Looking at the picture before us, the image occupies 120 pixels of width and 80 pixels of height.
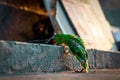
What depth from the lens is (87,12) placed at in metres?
9.33

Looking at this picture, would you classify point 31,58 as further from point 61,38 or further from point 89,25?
point 89,25

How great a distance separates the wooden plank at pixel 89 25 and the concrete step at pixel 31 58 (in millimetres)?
3508

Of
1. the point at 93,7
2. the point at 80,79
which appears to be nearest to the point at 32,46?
the point at 80,79

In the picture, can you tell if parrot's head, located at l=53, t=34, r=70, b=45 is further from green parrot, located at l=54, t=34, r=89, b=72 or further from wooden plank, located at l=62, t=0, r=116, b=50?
wooden plank, located at l=62, t=0, r=116, b=50

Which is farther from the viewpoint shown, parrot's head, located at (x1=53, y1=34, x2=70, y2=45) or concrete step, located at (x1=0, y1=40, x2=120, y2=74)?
parrot's head, located at (x1=53, y1=34, x2=70, y2=45)

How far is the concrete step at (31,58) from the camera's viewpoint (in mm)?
3318

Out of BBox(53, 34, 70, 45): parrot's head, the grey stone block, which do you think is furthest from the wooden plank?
the grey stone block

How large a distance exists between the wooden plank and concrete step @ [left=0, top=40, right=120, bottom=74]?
351 cm

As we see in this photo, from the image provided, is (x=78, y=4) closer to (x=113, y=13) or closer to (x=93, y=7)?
(x=93, y=7)

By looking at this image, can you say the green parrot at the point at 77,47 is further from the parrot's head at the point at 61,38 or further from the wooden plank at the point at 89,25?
the wooden plank at the point at 89,25

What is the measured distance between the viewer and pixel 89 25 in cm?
901

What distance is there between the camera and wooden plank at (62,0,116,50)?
8375 mm

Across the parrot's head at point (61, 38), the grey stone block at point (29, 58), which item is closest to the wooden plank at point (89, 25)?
the parrot's head at point (61, 38)

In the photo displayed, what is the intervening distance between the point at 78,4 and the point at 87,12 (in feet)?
1.29
